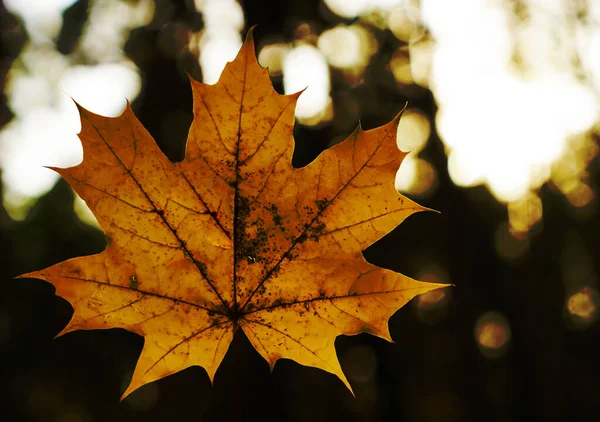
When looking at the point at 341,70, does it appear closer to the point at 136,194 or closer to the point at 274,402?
the point at 274,402

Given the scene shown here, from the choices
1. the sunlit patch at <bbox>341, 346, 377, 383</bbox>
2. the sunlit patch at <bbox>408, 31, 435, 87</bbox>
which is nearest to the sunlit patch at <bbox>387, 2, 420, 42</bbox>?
the sunlit patch at <bbox>408, 31, 435, 87</bbox>

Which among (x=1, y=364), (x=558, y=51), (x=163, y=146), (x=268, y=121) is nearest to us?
(x=268, y=121)

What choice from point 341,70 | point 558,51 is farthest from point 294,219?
point 558,51

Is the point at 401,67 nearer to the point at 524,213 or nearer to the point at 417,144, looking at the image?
the point at 417,144

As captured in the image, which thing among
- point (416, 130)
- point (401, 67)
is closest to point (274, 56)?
point (401, 67)

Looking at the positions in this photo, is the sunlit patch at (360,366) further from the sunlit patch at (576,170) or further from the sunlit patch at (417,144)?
the sunlit patch at (576,170)

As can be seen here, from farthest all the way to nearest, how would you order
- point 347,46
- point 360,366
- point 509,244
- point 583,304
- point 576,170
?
point 583,304 < point 360,366 < point 509,244 < point 576,170 < point 347,46

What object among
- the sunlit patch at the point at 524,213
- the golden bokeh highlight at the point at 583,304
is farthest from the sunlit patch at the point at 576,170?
the golden bokeh highlight at the point at 583,304

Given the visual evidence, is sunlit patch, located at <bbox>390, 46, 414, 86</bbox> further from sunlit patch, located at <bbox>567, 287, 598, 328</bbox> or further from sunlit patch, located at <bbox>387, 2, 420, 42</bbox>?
sunlit patch, located at <bbox>567, 287, 598, 328</bbox>
